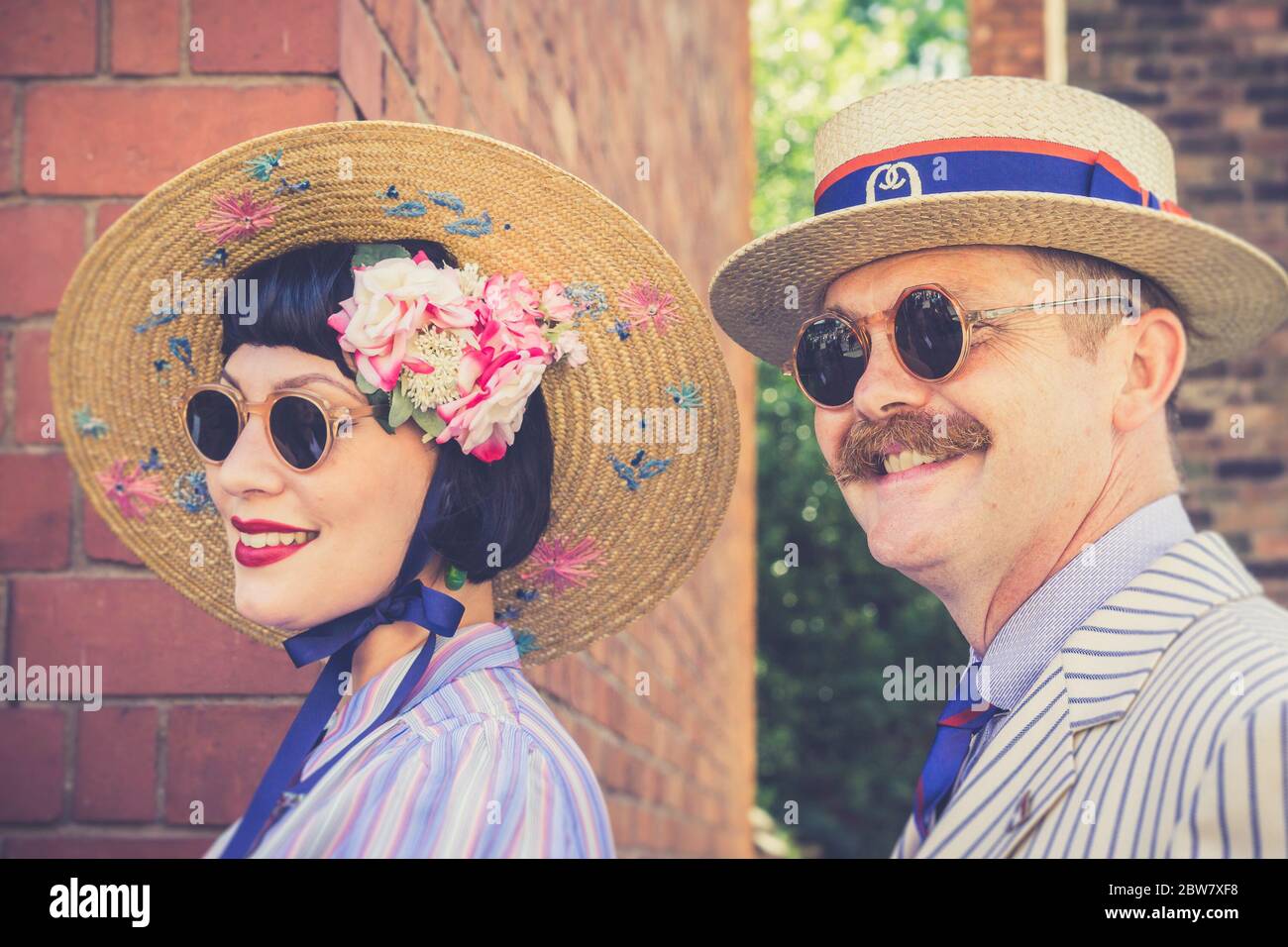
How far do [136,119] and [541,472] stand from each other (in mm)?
944

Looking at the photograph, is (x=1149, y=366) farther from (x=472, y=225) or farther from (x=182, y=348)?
(x=182, y=348)

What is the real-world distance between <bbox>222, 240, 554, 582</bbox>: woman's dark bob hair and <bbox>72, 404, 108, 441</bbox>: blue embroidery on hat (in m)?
0.27

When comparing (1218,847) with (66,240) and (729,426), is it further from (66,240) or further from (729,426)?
(66,240)

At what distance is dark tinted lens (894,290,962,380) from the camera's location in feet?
6.15

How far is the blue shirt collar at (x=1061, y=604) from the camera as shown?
74.3 inches

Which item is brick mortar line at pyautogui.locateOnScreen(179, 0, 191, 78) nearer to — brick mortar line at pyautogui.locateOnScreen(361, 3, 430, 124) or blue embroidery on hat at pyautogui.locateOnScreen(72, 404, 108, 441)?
brick mortar line at pyautogui.locateOnScreen(361, 3, 430, 124)

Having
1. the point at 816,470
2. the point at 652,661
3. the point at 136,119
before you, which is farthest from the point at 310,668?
the point at 816,470

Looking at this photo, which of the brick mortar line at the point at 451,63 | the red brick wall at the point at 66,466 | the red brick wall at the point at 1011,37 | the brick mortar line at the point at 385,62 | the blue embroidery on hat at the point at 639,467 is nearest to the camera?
the blue embroidery on hat at the point at 639,467

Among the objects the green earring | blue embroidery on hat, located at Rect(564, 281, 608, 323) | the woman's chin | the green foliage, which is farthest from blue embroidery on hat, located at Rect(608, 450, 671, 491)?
the green foliage

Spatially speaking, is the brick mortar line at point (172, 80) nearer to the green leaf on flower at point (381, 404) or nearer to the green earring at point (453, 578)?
the green leaf on flower at point (381, 404)

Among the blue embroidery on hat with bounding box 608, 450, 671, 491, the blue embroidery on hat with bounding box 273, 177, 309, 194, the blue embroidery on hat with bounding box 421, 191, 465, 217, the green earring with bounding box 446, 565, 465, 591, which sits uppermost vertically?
the blue embroidery on hat with bounding box 273, 177, 309, 194

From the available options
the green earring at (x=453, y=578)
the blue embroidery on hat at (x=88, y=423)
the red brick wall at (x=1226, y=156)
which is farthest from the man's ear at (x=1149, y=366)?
the red brick wall at (x=1226, y=156)

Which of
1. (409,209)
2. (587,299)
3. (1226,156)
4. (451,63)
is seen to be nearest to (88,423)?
(409,209)

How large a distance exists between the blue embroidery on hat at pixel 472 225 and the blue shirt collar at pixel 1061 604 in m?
0.91
